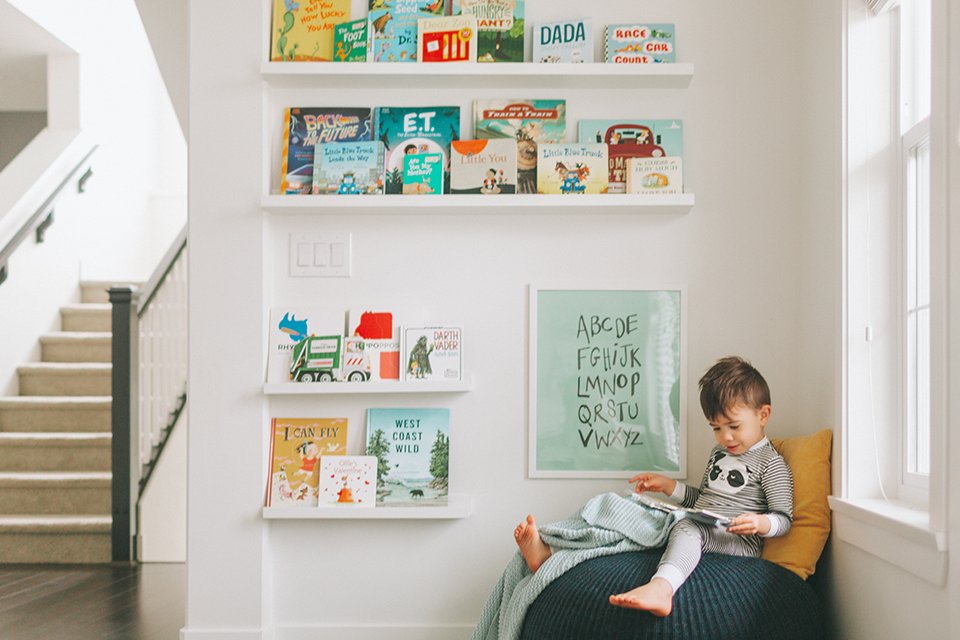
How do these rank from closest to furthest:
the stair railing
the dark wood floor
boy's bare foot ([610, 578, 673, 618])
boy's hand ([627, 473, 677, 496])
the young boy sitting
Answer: boy's bare foot ([610, 578, 673, 618]) < the young boy sitting < boy's hand ([627, 473, 677, 496]) < the dark wood floor < the stair railing

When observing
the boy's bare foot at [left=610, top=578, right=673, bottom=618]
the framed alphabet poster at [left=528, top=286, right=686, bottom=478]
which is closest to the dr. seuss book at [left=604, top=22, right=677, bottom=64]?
the framed alphabet poster at [left=528, top=286, right=686, bottom=478]

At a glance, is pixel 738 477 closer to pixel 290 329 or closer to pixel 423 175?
pixel 423 175

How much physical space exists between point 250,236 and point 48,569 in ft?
7.24

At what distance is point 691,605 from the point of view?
78.8 inches

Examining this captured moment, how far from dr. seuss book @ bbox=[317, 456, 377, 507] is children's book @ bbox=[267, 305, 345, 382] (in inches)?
11.5

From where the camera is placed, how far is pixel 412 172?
2754mm

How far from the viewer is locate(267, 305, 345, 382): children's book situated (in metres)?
2.76

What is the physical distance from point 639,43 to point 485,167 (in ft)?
1.94

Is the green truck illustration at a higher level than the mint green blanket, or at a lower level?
higher

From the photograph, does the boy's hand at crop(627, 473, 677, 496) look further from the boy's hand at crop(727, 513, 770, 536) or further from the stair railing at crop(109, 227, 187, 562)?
the stair railing at crop(109, 227, 187, 562)

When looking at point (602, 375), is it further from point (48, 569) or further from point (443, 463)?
point (48, 569)

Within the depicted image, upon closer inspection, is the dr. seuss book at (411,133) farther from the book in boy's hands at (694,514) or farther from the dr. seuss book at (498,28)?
the book in boy's hands at (694,514)

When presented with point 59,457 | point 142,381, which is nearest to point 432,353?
point 142,381

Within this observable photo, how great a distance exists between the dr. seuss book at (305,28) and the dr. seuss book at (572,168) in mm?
729
